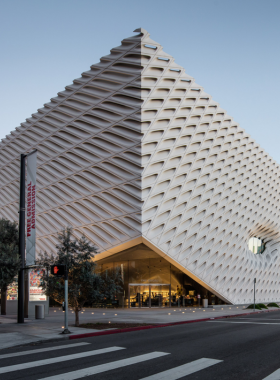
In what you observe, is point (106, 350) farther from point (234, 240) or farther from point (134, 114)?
point (234, 240)

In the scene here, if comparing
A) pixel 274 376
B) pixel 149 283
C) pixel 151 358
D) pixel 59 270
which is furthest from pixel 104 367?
pixel 149 283

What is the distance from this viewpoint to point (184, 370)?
8719 mm

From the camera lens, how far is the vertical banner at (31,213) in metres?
19.5

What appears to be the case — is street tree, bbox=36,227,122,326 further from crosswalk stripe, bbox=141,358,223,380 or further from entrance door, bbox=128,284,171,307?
entrance door, bbox=128,284,171,307

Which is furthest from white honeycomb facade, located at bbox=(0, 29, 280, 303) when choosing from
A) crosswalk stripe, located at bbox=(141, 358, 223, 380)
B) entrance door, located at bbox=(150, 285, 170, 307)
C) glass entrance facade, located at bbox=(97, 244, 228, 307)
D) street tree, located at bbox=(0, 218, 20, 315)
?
crosswalk stripe, located at bbox=(141, 358, 223, 380)

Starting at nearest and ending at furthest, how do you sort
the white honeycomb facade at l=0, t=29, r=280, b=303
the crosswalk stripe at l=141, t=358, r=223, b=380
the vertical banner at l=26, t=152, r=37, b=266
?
1. the crosswalk stripe at l=141, t=358, r=223, b=380
2. the vertical banner at l=26, t=152, r=37, b=266
3. the white honeycomb facade at l=0, t=29, r=280, b=303

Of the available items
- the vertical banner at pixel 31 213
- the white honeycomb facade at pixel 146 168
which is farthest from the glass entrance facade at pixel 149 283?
the vertical banner at pixel 31 213

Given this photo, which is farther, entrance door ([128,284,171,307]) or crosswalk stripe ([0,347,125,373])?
entrance door ([128,284,171,307])

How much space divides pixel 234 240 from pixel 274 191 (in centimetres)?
1334

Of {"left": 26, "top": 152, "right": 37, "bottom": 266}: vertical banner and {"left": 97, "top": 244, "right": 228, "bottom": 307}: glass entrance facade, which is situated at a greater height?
{"left": 26, "top": 152, "right": 37, "bottom": 266}: vertical banner

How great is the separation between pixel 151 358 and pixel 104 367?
156cm

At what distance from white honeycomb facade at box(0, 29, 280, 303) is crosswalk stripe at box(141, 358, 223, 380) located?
18960 mm

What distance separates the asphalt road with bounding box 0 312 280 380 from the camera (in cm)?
845

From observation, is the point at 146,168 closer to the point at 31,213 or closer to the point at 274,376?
the point at 31,213
